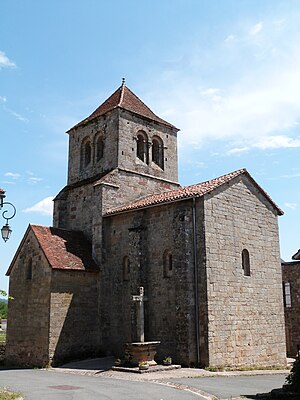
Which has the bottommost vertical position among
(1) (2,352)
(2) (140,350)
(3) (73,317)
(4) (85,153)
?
(1) (2,352)

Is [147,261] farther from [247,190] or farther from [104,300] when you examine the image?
[247,190]

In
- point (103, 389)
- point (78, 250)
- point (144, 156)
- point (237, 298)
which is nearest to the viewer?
point (103, 389)

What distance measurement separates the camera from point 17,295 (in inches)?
875

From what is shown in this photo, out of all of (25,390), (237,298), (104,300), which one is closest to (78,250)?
(104,300)

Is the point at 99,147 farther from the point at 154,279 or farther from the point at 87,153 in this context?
the point at 154,279

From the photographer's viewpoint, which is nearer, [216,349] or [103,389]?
[103,389]

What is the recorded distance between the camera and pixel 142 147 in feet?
83.9

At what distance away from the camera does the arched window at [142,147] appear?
2533 centimetres

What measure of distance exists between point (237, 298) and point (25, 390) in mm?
9383

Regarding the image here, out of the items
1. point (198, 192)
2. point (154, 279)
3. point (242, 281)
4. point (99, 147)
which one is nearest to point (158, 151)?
point (99, 147)

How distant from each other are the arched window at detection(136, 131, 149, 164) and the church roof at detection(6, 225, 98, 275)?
A: 221 inches

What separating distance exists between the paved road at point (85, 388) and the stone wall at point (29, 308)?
13.1 feet

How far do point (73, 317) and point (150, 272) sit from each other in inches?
157

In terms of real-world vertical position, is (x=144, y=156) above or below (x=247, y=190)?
above
